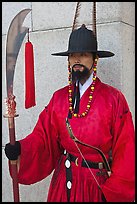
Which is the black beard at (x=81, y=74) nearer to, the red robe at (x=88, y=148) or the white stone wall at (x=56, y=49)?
the red robe at (x=88, y=148)

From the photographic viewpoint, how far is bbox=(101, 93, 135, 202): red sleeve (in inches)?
76.1

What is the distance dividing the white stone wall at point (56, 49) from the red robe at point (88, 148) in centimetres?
42

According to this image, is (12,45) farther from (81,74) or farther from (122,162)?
(122,162)

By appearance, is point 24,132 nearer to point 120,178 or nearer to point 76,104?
point 76,104

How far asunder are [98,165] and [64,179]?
0.72 ft

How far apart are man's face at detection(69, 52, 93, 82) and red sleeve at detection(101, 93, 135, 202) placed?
259 mm

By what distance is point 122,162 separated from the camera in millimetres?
1965

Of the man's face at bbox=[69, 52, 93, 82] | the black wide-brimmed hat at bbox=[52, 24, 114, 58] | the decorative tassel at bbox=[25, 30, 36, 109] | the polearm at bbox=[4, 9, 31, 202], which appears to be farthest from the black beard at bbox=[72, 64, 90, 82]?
the polearm at bbox=[4, 9, 31, 202]

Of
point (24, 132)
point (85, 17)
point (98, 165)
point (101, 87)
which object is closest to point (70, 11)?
point (85, 17)

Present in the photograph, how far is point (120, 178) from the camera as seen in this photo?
1932 mm

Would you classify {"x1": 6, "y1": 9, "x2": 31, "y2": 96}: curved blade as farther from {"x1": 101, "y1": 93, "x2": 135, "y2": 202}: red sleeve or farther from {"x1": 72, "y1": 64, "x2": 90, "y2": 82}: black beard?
{"x1": 101, "y1": 93, "x2": 135, "y2": 202}: red sleeve

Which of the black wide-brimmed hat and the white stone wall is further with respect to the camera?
the white stone wall

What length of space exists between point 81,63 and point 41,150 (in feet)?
1.83

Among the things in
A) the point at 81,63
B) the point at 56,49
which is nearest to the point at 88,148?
the point at 81,63
